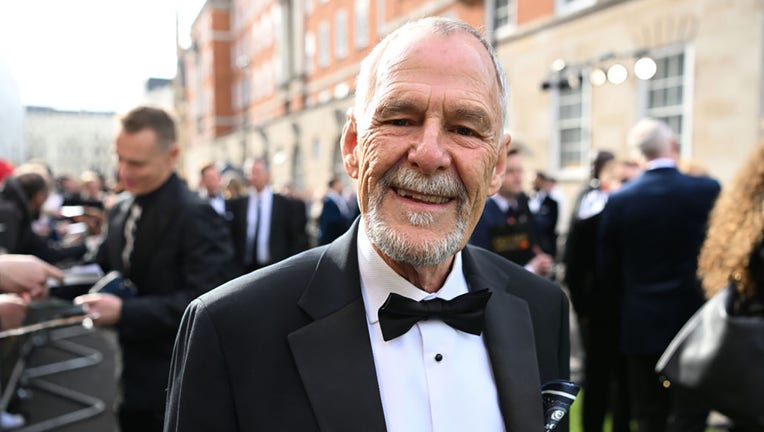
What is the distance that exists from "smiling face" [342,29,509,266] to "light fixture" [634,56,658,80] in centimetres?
1122

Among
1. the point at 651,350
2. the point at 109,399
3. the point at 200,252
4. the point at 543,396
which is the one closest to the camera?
the point at 543,396

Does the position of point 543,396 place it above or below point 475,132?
below

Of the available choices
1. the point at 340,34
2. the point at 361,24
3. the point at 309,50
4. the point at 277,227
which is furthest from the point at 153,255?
the point at 309,50

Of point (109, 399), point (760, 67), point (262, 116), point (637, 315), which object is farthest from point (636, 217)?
point (262, 116)

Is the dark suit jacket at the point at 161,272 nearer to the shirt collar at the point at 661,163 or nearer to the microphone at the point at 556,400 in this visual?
the microphone at the point at 556,400

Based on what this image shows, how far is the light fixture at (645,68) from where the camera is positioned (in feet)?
36.7

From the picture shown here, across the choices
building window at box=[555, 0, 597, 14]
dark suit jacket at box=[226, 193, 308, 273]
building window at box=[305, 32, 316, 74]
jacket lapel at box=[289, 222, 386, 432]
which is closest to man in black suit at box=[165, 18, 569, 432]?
jacket lapel at box=[289, 222, 386, 432]

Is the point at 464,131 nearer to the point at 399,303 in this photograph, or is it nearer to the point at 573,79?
the point at 399,303

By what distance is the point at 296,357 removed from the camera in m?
1.29

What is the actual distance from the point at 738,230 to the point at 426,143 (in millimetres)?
2258

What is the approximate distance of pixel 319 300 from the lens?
1.39 m

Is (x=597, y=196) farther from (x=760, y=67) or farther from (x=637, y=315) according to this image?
(x=760, y=67)

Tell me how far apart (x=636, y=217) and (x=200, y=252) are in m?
2.80

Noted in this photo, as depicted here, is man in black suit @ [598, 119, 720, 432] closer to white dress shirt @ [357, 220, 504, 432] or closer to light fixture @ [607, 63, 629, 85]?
white dress shirt @ [357, 220, 504, 432]
